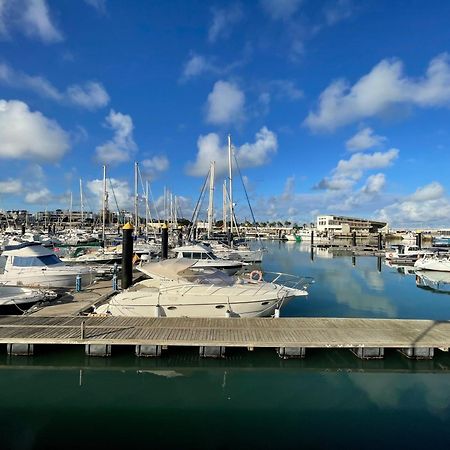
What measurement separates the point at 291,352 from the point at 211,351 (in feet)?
9.70

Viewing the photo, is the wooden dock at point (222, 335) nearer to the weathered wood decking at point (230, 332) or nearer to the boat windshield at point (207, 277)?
the weathered wood decking at point (230, 332)

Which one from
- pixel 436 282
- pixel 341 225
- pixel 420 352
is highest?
pixel 341 225

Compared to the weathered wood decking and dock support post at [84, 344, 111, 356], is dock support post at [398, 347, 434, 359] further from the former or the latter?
dock support post at [84, 344, 111, 356]

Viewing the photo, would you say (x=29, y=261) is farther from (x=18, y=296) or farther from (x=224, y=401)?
(x=224, y=401)

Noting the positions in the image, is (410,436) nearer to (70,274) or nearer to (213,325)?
(213,325)

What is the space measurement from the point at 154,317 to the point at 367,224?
195m

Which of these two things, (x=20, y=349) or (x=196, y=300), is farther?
(x=196, y=300)

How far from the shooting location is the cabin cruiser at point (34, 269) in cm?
2153

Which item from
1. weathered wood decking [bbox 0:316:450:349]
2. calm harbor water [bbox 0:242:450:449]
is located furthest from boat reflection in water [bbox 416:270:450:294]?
calm harbor water [bbox 0:242:450:449]

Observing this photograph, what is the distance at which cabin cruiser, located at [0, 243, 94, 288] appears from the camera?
848 inches

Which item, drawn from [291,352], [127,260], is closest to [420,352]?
[291,352]

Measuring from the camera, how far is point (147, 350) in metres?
12.7

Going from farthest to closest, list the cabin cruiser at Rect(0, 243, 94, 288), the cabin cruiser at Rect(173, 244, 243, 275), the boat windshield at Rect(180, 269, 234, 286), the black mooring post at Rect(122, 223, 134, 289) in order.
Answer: the cabin cruiser at Rect(173, 244, 243, 275), the cabin cruiser at Rect(0, 243, 94, 288), the black mooring post at Rect(122, 223, 134, 289), the boat windshield at Rect(180, 269, 234, 286)

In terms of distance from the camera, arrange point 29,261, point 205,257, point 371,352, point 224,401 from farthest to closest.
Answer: point 205,257
point 29,261
point 371,352
point 224,401
